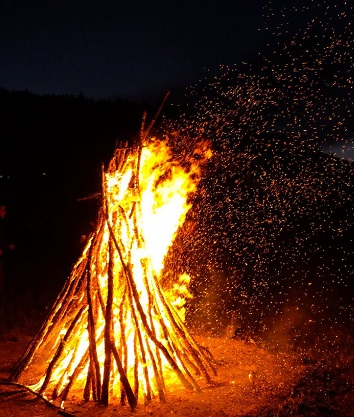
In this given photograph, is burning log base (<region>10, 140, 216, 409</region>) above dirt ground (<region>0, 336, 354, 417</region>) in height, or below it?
above

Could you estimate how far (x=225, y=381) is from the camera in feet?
14.0

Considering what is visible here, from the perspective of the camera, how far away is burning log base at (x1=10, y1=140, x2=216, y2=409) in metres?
3.97

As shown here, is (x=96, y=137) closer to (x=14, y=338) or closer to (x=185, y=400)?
(x=14, y=338)

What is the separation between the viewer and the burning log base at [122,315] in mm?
3971

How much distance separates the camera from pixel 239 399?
391cm

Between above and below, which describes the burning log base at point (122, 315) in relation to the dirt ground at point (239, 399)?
above

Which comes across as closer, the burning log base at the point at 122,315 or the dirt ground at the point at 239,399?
the dirt ground at the point at 239,399

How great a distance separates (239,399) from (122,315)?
109 cm

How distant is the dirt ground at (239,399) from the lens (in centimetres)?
371

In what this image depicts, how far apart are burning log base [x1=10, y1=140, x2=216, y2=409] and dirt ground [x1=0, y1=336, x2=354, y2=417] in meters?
0.10

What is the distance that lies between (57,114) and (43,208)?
17.1 ft

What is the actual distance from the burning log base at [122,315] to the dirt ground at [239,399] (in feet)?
0.32

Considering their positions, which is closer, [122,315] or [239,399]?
[239,399]

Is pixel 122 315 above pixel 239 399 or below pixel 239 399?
above
